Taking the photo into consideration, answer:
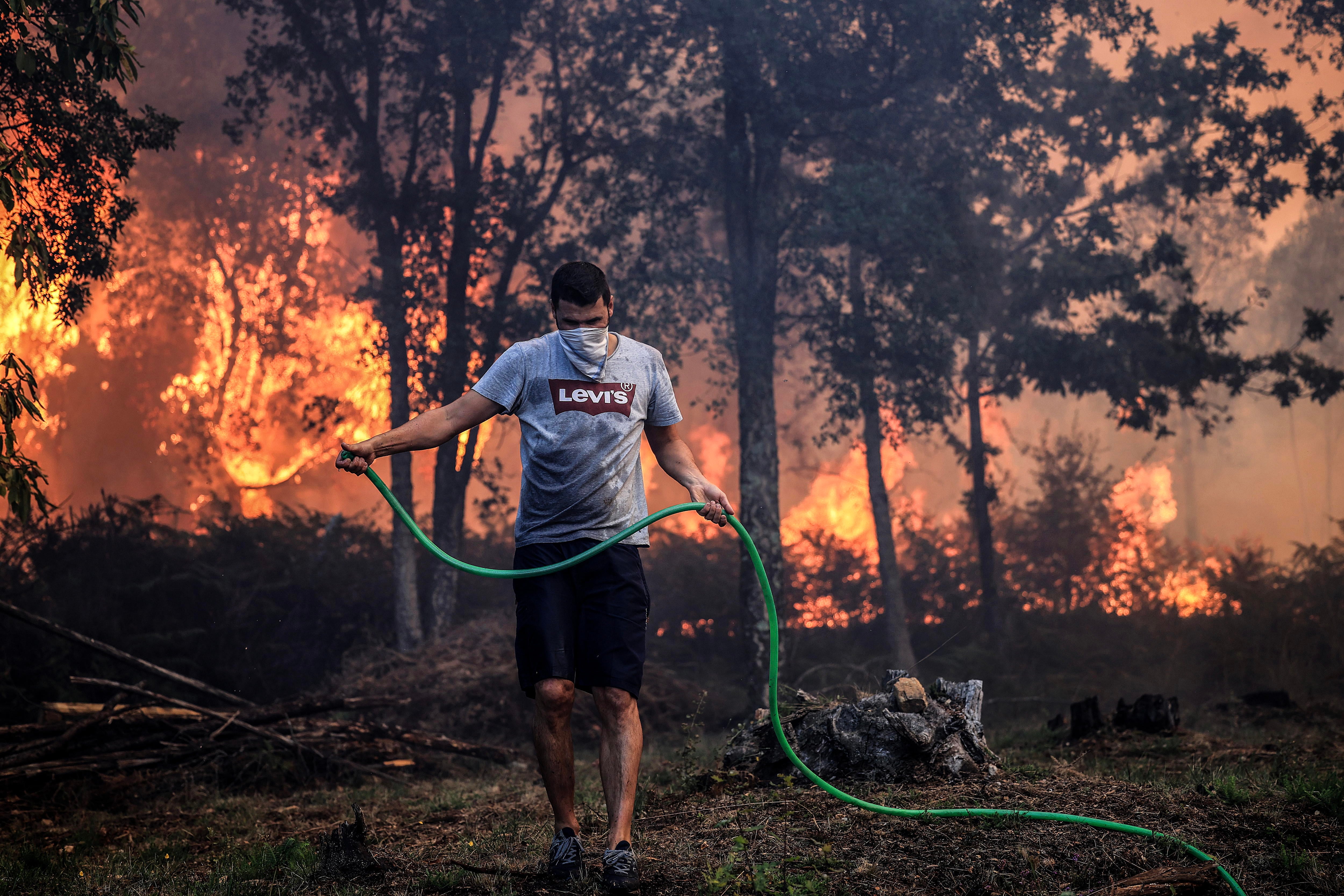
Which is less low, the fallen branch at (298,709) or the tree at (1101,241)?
the tree at (1101,241)

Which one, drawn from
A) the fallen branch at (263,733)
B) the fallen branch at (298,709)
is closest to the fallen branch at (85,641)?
the fallen branch at (263,733)

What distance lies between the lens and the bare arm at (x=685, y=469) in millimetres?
3963

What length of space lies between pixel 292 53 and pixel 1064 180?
1371 centimetres

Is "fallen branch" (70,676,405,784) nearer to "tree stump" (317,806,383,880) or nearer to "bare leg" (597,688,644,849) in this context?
"tree stump" (317,806,383,880)

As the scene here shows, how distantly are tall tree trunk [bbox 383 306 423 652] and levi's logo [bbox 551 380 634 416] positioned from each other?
36.1ft

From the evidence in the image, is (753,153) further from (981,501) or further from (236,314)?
(236,314)

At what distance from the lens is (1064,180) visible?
704 inches

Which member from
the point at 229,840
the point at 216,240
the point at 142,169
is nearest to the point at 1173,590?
the point at 229,840

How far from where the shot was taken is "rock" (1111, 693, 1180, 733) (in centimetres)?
732

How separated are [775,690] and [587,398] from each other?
163 centimetres

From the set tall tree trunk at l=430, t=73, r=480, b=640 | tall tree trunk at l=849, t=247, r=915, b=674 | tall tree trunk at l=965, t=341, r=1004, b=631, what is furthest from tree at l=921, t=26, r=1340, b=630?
tall tree trunk at l=430, t=73, r=480, b=640

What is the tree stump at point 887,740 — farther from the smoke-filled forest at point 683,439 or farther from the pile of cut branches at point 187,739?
the pile of cut branches at point 187,739

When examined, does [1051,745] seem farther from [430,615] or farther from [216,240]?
[216,240]

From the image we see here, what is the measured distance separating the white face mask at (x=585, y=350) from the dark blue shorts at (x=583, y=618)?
730 millimetres
